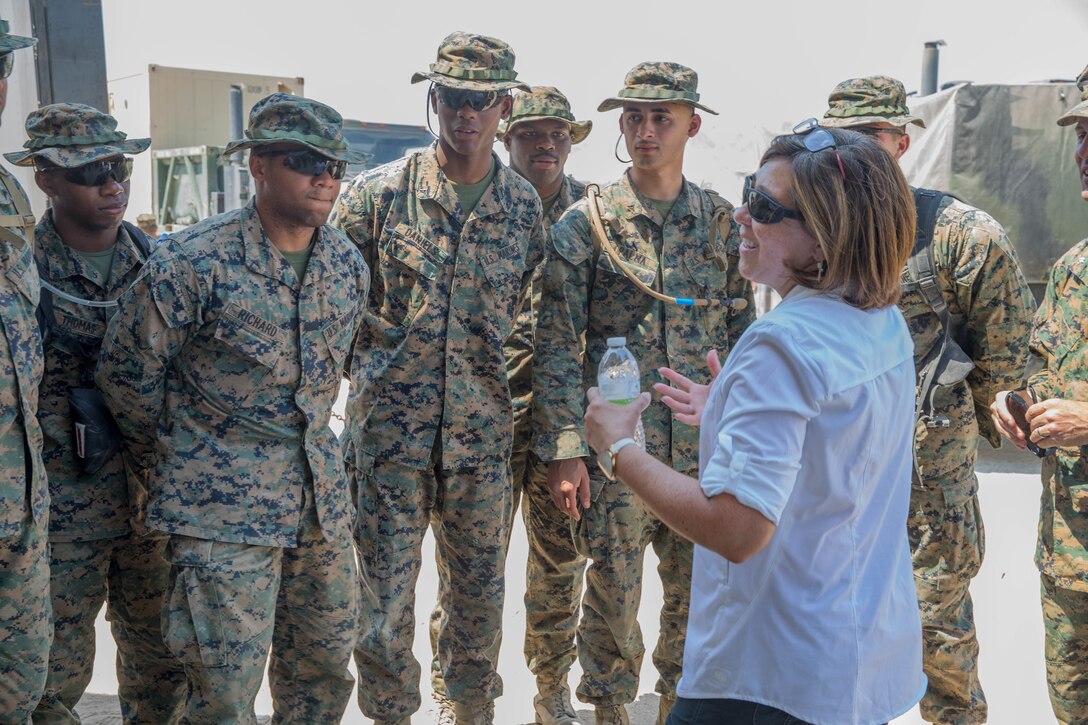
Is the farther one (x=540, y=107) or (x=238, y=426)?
(x=540, y=107)

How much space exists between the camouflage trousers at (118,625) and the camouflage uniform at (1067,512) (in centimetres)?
286

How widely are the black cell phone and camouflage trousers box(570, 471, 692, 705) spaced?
123cm

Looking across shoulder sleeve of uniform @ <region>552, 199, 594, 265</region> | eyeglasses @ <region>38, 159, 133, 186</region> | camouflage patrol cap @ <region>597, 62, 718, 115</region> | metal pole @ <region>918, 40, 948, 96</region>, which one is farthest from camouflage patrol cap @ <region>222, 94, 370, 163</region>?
metal pole @ <region>918, 40, 948, 96</region>

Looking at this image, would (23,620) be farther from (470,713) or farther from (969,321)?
(969,321)

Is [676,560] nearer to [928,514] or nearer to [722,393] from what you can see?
[928,514]

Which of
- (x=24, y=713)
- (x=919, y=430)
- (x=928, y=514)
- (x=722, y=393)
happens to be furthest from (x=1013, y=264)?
(x=24, y=713)

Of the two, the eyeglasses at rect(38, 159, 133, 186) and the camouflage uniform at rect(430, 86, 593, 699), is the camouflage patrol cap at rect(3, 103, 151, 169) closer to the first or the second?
the eyeglasses at rect(38, 159, 133, 186)

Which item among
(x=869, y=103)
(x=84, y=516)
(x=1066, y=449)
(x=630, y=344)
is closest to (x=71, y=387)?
(x=84, y=516)

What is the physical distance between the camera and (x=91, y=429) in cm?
322

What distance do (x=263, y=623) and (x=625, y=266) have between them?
1780 mm

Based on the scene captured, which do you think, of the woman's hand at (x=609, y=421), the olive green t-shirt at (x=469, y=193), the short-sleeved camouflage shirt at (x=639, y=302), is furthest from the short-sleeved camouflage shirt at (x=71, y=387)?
the woman's hand at (x=609, y=421)

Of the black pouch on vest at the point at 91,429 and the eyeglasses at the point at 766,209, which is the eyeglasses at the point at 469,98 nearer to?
the black pouch on vest at the point at 91,429

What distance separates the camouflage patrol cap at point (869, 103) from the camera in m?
4.07

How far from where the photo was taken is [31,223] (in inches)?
118
